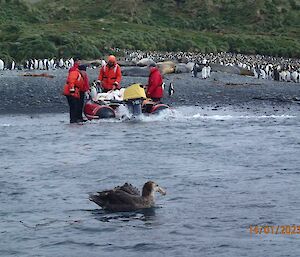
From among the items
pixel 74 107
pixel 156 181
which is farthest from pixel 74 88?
pixel 156 181

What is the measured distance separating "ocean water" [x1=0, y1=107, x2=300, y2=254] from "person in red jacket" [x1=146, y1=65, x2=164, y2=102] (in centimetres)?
82

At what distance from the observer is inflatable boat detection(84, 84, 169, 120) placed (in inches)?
934

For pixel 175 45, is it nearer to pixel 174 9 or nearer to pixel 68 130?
pixel 174 9

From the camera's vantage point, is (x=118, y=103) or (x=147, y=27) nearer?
(x=118, y=103)

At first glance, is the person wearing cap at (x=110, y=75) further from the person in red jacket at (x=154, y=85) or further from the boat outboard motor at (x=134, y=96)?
the boat outboard motor at (x=134, y=96)

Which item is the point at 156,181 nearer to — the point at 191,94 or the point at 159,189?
the point at 159,189

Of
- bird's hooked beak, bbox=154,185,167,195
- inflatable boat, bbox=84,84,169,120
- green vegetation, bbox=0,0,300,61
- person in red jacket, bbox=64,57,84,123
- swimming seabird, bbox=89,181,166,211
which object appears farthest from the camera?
green vegetation, bbox=0,0,300,61

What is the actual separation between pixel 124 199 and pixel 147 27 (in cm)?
7299

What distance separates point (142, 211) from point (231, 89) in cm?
2620

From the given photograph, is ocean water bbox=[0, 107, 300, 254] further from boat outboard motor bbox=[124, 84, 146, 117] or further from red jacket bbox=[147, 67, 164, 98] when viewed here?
red jacket bbox=[147, 67, 164, 98]

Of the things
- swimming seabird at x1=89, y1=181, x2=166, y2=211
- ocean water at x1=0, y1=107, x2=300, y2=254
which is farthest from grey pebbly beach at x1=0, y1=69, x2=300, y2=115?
swimming seabird at x1=89, y1=181, x2=166, y2=211

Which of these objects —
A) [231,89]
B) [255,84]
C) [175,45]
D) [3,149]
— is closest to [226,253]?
[3,149]

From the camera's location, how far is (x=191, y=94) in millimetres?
35250

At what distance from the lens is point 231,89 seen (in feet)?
126
